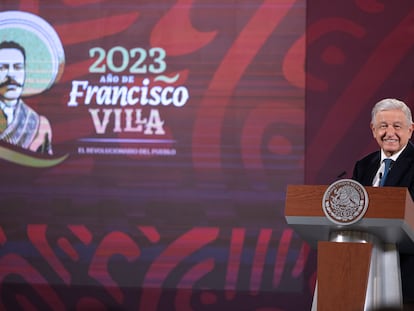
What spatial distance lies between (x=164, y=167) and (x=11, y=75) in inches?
49.2

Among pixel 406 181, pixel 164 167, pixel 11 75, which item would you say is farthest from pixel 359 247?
pixel 11 75

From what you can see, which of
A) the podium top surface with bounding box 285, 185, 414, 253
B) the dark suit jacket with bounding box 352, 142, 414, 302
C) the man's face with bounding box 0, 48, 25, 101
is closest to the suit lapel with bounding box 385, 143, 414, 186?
the dark suit jacket with bounding box 352, 142, 414, 302

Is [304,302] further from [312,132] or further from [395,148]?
[395,148]

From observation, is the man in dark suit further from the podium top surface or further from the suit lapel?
the podium top surface

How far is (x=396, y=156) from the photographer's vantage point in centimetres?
321

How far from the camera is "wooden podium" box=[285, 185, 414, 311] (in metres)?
2.78

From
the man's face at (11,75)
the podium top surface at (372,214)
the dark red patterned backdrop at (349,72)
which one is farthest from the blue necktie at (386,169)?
the man's face at (11,75)

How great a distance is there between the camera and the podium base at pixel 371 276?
9.18 ft

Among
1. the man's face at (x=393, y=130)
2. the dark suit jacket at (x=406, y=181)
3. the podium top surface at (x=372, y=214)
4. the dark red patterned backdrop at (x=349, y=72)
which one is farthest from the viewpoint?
the dark red patterned backdrop at (x=349, y=72)

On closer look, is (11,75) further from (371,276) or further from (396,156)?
(371,276)

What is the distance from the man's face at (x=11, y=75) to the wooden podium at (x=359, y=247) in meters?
3.23

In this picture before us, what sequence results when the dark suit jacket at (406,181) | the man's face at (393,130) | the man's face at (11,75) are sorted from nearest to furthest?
the dark suit jacket at (406,181), the man's face at (393,130), the man's face at (11,75)

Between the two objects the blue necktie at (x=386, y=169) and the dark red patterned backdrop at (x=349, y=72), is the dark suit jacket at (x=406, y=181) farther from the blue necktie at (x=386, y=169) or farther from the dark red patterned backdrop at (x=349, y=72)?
the dark red patterned backdrop at (x=349, y=72)

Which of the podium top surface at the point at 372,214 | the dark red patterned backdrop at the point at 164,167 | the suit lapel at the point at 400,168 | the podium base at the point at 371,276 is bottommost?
the podium base at the point at 371,276
